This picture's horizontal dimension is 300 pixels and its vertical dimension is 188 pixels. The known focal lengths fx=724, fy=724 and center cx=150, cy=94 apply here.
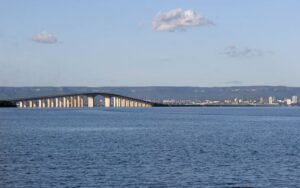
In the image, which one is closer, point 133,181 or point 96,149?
point 133,181

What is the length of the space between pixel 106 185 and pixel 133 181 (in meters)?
1.72

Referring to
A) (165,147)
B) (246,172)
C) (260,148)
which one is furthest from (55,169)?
(260,148)

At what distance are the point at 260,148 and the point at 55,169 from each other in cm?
2218

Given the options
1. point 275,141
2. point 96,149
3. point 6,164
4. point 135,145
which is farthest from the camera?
point 275,141

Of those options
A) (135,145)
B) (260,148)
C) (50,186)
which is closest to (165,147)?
(135,145)

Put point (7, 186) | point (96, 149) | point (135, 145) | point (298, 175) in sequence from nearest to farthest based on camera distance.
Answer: point (7, 186) < point (298, 175) < point (96, 149) < point (135, 145)

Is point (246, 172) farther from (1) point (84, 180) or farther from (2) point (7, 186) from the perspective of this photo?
(2) point (7, 186)

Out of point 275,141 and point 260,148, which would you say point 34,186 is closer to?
point 260,148

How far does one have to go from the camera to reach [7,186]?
3500cm

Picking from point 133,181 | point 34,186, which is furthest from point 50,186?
point 133,181

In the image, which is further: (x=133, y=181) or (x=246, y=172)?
(x=246, y=172)

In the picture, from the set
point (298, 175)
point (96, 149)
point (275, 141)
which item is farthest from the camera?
point (275, 141)

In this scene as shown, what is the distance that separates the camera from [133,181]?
36.6m

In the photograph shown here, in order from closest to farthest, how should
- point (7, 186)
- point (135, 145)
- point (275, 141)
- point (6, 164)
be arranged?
point (7, 186)
point (6, 164)
point (135, 145)
point (275, 141)
